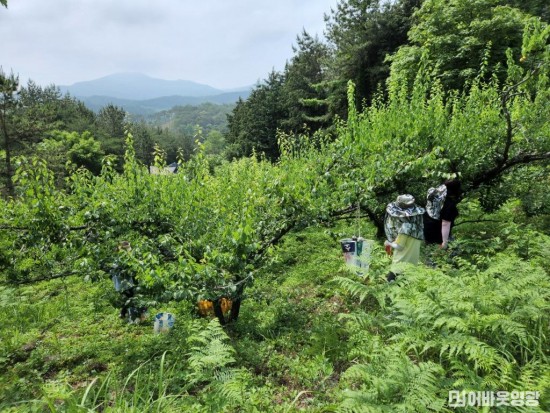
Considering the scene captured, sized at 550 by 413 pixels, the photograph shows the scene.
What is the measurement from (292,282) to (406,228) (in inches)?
94.1

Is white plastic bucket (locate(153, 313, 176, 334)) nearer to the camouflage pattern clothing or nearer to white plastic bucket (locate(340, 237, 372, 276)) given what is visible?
white plastic bucket (locate(340, 237, 372, 276))

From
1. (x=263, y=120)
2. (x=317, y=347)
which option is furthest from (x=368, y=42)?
(x=317, y=347)

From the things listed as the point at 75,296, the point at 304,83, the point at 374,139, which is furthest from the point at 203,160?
the point at 304,83

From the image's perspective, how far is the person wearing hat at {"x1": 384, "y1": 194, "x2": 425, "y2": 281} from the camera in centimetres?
492

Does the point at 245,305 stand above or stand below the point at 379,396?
below

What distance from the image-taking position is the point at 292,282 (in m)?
6.32

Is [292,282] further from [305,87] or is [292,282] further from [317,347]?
[305,87]

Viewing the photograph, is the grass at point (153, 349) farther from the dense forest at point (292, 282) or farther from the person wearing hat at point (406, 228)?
the person wearing hat at point (406, 228)

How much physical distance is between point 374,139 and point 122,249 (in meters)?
4.47

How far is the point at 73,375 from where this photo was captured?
166 inches

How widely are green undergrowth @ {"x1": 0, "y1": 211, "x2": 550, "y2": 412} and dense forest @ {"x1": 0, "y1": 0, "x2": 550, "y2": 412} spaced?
0.08ft

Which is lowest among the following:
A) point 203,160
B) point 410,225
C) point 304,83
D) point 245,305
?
point 245,305

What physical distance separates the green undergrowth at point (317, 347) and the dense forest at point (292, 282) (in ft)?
0.08

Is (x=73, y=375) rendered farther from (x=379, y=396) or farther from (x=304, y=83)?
(x=304, y=83)
